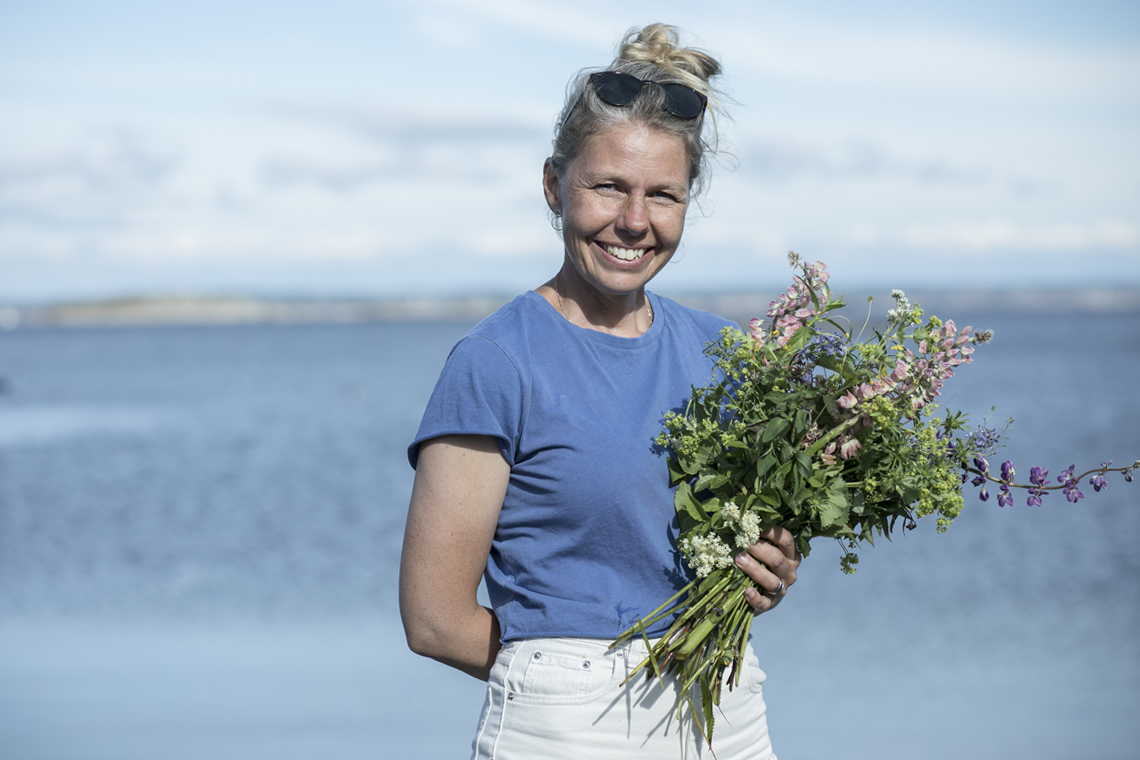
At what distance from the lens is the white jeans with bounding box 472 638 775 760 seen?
219 centimetres

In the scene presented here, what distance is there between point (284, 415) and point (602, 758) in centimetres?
3154

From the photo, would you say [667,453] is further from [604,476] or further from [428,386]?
[428,386]

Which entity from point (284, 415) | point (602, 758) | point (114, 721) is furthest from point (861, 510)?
point (284, 415)

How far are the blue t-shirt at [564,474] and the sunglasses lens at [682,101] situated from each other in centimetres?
57

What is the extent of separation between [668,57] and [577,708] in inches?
60.8

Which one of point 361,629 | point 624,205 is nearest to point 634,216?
point 624,205

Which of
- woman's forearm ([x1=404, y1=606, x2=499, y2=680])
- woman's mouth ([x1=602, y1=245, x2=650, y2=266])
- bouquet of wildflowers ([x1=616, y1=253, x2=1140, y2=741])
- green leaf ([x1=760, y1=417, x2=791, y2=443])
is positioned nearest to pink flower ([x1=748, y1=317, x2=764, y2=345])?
bouquet of wildflowers ([x1=616, y1=253, x2=1140, y2=741])

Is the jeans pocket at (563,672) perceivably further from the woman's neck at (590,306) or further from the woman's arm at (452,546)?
the woman's neck at (590,306)

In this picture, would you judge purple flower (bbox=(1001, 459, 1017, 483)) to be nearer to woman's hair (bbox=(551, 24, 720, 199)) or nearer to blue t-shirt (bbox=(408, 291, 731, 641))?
blue t-shirt (bbox=(408, 291, 731, 641))

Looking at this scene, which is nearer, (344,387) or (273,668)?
(273,668)

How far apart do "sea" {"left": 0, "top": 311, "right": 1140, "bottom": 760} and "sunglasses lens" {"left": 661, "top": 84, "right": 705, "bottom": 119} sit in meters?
0.95

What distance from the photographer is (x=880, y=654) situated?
8.05 meters

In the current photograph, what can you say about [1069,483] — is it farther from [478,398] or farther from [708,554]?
[478,398]

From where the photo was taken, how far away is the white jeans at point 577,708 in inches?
86.3
